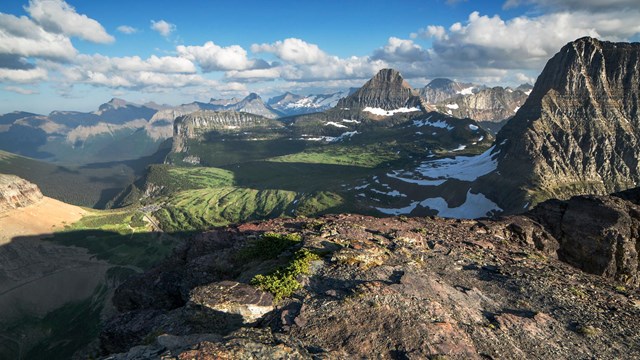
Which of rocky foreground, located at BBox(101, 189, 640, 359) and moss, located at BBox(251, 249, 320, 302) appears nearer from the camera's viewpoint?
rocky foreground, located at BBox(101, 189, 640, 359)

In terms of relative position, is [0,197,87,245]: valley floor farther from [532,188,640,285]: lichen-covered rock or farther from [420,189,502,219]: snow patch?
[532,188,640,285]: lichen-covered rock

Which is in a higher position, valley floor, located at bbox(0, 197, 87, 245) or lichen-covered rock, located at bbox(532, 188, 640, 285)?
lichen-covered rock, located at bbox(532, 188, 640, 285)

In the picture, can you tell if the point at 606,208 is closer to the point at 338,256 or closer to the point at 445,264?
the point at 445,264

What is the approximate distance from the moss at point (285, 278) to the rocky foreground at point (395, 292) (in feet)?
0.32

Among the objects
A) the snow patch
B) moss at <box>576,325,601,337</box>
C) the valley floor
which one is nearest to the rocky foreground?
moss at <box>576,325,601,337</box>

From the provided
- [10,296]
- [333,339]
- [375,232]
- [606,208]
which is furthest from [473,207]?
[10,296]

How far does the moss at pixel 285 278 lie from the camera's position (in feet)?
65.5

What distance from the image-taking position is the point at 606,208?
3591cm

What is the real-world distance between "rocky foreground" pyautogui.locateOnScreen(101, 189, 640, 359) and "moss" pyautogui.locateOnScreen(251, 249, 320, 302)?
0.10m

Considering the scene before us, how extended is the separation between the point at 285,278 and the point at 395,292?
6401mm

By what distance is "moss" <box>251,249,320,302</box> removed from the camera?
1995cm

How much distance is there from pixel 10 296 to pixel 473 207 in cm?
20650

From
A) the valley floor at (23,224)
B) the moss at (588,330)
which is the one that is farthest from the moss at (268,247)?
the valley floor at (23,224)

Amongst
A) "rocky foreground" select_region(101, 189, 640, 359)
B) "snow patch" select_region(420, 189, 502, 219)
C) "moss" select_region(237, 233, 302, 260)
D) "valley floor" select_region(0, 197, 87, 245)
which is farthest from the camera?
"snow patch" select_region(420, 189, 502, 219)
